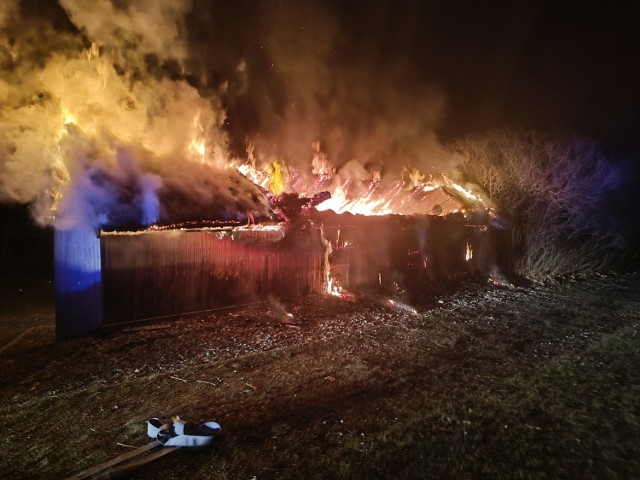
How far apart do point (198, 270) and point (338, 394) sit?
595 cm

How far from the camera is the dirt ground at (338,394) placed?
416 cm

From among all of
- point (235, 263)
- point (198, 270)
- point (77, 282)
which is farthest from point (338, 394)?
point (77, 282)

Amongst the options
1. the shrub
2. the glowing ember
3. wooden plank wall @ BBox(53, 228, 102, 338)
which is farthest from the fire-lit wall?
the shrub

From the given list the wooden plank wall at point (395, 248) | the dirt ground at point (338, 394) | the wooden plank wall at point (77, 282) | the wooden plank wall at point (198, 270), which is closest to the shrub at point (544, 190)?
the wooden plank wall at point (395, 248)

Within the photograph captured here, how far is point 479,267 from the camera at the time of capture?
17656 mm

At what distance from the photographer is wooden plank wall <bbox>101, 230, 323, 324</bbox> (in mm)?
8867

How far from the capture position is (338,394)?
18.9ft

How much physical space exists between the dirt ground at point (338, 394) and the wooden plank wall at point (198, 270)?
2.18ft

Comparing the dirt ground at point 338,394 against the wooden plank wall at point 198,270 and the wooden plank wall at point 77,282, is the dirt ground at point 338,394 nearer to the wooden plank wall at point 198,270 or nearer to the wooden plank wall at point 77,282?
the wooden plank wall at point 77,282

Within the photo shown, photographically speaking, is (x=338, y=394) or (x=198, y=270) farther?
(x=198, y=270)

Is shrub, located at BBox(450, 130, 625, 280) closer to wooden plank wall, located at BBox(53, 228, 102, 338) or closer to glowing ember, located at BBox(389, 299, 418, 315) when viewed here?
glowing ember, located at BBox(389, 299, 418, 315)

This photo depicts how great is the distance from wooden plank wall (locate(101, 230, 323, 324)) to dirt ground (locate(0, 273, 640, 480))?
66 cm

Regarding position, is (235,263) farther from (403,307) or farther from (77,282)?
(403,307)

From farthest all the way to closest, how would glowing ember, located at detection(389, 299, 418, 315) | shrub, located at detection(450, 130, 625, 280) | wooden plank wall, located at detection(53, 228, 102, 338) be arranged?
shrub, located at detection(450, 130, 625, 280), glowing ember, located at detection(389, 299, 418, 315), wooden plank wall, located at detection(53, 228, 102, 338)
